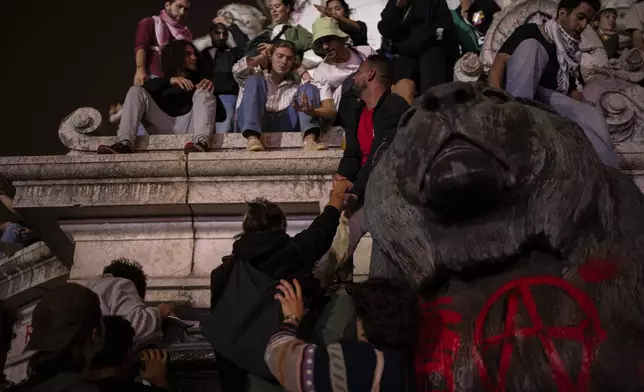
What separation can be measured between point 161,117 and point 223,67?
104 centimetres

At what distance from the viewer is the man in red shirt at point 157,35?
6298 mm

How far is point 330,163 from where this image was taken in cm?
430

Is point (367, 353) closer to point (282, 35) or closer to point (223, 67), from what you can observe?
point (223, 67)

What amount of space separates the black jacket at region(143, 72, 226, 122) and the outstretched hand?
3.52m

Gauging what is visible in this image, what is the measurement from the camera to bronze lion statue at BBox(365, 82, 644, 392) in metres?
1.93

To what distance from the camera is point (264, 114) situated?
5.44 metres

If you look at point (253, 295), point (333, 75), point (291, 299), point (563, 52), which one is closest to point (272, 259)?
point (253, 295)

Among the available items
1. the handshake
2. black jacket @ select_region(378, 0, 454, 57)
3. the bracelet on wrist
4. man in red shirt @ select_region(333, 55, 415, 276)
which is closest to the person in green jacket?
black jacket @ select_region(378, 0, 454, 57)

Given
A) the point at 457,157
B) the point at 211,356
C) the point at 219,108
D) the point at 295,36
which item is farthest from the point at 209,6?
the point at 457,157

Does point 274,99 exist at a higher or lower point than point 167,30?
lower

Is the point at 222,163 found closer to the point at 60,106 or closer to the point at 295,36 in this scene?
the point at 295,36

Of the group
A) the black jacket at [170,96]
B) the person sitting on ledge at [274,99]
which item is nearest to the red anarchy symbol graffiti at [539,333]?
the person sitting on ledge at [274,99]

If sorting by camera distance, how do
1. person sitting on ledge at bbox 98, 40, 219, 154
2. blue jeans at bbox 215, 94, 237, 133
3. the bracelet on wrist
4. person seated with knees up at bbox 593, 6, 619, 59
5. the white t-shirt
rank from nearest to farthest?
the bracelet on wrist → person sitting on ledge at bbox 98, 40, 219, 154 → the white t-shirt → blue jeans at bbox 215, 94, 237, 133 → person seated with knees up at bbox 593, 6, 619, 59

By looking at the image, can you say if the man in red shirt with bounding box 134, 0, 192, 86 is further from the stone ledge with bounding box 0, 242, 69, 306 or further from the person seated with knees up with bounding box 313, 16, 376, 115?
the stone ledge with bounding box 0, 242, 69, 306
